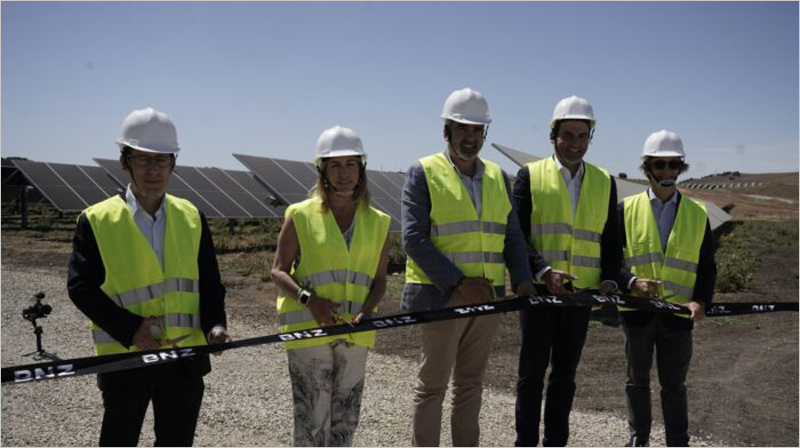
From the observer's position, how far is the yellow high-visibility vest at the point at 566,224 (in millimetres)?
4219

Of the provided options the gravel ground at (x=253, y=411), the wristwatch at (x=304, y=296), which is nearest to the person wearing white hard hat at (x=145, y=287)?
the wristwatch at (x=304, y=296)

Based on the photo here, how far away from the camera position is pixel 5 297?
10922mm

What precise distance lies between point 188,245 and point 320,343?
790mm

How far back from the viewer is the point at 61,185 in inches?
773

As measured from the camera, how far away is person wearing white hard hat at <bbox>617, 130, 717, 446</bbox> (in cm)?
429

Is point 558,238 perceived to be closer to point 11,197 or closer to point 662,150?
point 662,150

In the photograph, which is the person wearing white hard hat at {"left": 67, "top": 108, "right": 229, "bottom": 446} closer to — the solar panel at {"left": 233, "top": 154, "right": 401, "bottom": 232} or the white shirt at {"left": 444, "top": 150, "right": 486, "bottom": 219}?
the white shirt at {"left": 444, "top": 150, "right": 486, "bottom": 219}

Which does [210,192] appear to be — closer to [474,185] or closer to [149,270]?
[474,185]

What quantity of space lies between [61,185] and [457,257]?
18709mm

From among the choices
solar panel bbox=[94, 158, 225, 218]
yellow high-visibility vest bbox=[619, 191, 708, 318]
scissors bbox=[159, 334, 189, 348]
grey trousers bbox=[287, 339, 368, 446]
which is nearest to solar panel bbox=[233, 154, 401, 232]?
solar panel bbox=[94, 158, 225, 218]

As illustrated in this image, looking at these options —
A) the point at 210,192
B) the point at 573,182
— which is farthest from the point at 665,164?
the point at 210,192

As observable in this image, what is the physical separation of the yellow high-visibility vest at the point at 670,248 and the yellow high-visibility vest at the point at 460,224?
3.67 ft

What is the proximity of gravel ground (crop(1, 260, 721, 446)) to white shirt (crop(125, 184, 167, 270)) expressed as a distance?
2267 millimetres

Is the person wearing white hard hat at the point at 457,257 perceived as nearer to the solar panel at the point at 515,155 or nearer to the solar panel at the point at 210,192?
the solar panel at the point at 515,155
